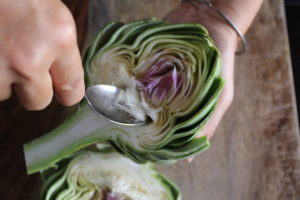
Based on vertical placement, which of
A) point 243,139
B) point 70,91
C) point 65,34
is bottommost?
point 243,139

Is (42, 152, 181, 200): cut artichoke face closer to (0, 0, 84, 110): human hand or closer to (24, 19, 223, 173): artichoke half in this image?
(24, 19, 223, 173): artichoke half

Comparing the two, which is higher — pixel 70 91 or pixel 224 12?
pixel 70 91

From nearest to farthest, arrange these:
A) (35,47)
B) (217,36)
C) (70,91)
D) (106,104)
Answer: (35,47) → (70,91) → (106,104) → (217,36)

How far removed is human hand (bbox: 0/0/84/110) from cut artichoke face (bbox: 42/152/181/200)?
397 millimetres

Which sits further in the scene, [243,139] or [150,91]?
[243,139]

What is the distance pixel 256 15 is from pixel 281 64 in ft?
0.49

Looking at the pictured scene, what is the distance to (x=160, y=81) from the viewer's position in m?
0.81

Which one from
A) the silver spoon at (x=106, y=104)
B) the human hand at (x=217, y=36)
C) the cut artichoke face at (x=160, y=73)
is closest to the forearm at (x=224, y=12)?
the human hand at (x=217, y=36)

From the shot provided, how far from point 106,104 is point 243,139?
38 centimetres

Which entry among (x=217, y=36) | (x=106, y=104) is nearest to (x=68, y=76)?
(x=106, y=104)

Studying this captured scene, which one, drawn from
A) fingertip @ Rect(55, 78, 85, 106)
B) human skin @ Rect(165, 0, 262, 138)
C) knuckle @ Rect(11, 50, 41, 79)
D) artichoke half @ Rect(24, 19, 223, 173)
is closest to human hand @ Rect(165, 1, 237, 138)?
human skin @ Rect(165, 0, 262, 138)

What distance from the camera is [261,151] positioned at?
101 cm

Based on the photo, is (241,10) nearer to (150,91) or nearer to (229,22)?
(229,22)

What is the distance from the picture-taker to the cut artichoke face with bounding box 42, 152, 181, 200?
876 mm
